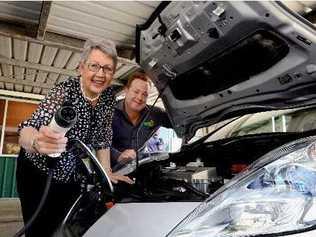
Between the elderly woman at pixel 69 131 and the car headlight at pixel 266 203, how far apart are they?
2.74ft

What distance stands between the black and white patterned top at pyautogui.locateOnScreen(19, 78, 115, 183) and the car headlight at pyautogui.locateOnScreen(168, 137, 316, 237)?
2.76ft

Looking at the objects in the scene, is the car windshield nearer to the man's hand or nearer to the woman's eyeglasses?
the man's hand

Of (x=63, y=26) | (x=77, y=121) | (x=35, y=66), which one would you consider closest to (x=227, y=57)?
(x=77, y=121)

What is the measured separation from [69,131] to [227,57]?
81cm

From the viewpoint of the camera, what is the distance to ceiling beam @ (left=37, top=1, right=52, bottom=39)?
9.04 ft

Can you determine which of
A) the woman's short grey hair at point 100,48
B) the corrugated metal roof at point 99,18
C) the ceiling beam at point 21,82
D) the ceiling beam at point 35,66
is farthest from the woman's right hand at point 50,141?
the ceiling beam at point 21,82

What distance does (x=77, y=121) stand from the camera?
149 centimetres

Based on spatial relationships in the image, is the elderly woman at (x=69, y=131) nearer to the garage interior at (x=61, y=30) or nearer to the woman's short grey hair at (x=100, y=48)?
the woman's short grey hair at (x=100, y=48)

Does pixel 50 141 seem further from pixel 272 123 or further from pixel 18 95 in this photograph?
pixel 18 95

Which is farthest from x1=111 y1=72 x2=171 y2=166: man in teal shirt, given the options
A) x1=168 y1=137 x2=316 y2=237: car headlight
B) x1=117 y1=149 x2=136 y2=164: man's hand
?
x1=168 y1=137 x2=316 y2=237: car headlight

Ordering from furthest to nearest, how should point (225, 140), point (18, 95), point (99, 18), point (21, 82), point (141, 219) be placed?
point (18, 95) → point (21, 82) → point (99, 18) → point (225, 140) → point (141, 219)

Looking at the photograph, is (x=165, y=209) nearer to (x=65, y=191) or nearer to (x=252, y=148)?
(x=252, y=148)

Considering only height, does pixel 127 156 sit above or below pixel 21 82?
below

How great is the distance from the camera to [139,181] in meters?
1.33
